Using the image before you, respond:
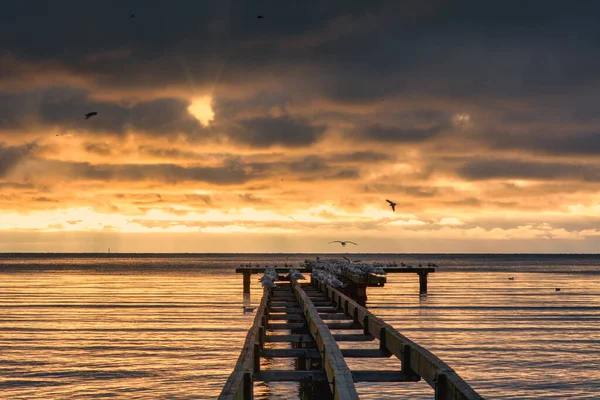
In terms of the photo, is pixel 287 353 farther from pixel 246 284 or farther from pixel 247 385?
pixel 246 284

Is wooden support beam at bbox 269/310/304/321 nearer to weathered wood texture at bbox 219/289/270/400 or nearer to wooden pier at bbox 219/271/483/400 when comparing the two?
wooden pier at bbox 219/271/483/400

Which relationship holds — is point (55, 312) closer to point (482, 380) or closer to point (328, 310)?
point (328, 310)

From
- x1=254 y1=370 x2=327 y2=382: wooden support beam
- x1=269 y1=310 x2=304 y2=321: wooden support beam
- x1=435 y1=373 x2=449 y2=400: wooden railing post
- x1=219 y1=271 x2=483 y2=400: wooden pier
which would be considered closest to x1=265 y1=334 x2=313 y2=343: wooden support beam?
x1=219 y1=271 x2=483 y2=400: wooden pier

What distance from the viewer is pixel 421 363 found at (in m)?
13.7

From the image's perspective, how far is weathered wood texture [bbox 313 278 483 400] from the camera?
10.9 m

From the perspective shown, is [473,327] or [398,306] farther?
[398,306]

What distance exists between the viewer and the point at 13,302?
62.0m

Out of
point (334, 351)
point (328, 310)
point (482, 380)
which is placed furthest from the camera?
point (328, 310)

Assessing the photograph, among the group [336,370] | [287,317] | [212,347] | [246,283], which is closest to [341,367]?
[336,370]

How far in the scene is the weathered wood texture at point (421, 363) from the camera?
10.9 metres

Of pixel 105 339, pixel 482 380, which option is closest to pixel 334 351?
pixel 482 380

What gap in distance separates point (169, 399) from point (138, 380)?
2.93 m

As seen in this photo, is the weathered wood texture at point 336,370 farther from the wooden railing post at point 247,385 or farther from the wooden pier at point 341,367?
the wooden railing post at point 247,385

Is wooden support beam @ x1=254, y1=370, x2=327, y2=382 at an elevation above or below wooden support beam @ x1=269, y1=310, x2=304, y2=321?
below
